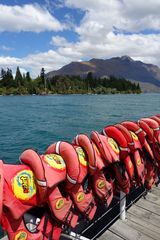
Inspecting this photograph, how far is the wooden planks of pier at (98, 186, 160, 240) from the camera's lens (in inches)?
166

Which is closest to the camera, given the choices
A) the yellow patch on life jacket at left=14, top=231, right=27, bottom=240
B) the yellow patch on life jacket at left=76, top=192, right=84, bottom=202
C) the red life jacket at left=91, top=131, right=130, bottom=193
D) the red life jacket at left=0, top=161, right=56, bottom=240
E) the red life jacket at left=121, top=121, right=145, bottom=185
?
the red life jacket at left=0, top=161, right=56, bottom=240

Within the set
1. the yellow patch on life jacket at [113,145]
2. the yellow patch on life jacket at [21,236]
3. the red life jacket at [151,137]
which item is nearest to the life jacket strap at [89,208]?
the yellow patch on life jacket at [113,145]

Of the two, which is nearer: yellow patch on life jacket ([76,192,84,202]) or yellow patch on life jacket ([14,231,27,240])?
yellow patch on life jacket ([14,231,27,240])

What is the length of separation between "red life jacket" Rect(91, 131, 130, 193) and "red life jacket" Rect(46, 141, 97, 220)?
0.35 meters

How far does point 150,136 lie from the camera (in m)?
5.39

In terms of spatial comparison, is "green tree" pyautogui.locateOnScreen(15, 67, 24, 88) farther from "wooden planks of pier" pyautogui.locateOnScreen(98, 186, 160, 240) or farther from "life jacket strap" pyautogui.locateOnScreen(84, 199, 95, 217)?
"life jacket strap" pyautogui.locateOnScreen(84, 199, 95, 217)

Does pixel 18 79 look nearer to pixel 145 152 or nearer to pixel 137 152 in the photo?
pixel 145 152

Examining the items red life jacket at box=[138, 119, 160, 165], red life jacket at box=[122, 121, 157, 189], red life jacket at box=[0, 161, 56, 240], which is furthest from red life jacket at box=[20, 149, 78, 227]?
red life jacket at box=[138, 119, 160, 165]

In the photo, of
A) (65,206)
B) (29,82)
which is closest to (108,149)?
(65,206)

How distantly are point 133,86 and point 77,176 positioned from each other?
179669 millimetres

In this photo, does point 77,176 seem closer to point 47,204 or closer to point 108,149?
point 47,204

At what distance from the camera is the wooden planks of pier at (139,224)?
4215 millimetres

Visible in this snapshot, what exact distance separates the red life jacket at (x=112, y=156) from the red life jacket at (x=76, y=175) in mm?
354

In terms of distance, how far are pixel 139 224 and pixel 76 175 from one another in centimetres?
174
